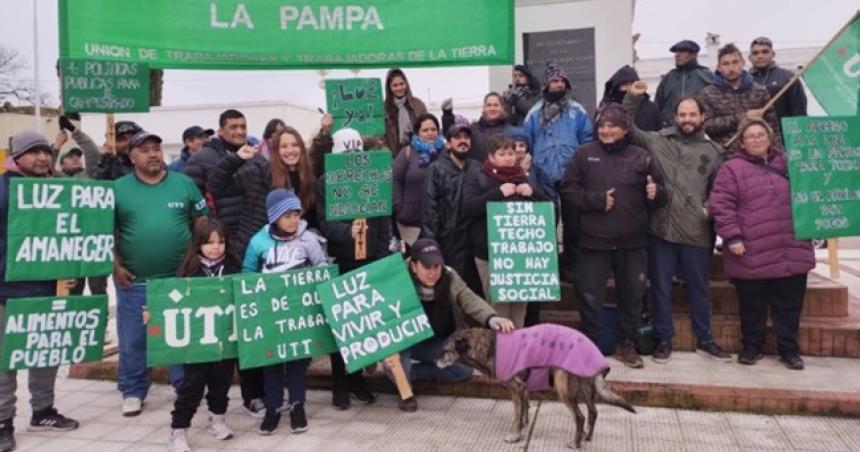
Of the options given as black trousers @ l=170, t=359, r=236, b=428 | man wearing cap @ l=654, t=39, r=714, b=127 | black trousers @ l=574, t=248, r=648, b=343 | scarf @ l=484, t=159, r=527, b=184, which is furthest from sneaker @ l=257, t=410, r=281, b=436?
man wearing cap @ l=654, t=39, r=714, b=127

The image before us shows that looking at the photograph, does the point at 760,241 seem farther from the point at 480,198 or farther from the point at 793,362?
the point at 480,198

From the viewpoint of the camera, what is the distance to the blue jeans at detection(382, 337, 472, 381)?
514 centimetres

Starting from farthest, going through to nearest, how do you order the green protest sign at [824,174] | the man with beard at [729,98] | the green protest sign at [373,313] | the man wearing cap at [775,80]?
the man wearing cap at [775,80] → the man with beard at [729,98] → the green protest sign at [824,174] → the green protest sign at [373,313]

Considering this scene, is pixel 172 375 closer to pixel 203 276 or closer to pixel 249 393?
pixel 249 393

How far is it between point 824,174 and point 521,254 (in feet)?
8.31

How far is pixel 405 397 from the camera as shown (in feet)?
15.6

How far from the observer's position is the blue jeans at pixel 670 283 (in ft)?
18.3

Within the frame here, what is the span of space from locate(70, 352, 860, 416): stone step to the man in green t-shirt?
3.59ft

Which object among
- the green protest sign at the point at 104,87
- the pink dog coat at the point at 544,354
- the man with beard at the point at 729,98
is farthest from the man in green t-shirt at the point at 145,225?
the man with beard at the point at 729,98

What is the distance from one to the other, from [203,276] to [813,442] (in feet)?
13.5

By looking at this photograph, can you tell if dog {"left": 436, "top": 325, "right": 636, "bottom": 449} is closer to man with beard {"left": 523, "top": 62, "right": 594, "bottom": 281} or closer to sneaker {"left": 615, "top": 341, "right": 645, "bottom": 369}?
sneaker {"left": 615, "top": 341, "right": 645, "bottom": 369}

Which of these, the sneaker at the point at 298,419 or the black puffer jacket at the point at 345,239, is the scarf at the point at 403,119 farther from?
the sneaker at the point at 298,419

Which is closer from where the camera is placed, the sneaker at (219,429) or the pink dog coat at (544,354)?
the pink dog coat at (544,354)

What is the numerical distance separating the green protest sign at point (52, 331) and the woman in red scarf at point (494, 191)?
2.82m
